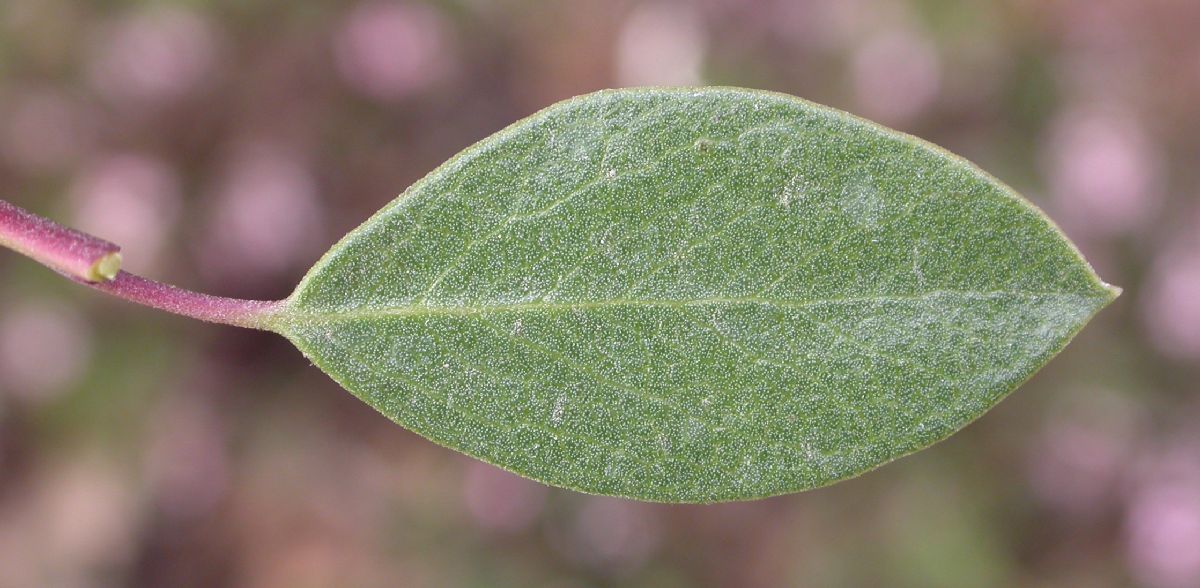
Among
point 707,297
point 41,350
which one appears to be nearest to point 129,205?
point 41,350

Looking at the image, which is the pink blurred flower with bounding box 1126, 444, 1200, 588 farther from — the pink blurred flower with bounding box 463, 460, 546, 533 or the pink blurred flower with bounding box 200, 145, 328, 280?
the pink blurred flower with bounding box 200, 145, 328, 280

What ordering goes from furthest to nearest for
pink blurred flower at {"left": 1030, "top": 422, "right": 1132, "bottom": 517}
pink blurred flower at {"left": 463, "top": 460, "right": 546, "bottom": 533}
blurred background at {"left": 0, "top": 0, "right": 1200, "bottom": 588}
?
pink blurred flower at {"left": 1030, "top": 422, "right": 1132, "bottom": 517} < pink blurred flower at {"left": 463, "top": 460, "right": 546, "bottom": 533} < blurred background at {"left": 0, "top": 0, "right": 1200, "bottom": 588}

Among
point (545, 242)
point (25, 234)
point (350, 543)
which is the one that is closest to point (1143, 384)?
point (350, 543)

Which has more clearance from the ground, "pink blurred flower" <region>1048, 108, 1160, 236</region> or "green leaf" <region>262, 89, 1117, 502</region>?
"pink blurred flower" <region>1048, 108, 1160, 236</region>

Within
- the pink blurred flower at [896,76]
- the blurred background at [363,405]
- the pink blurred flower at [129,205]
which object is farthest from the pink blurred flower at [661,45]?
the pink blurred flower at [129,205]

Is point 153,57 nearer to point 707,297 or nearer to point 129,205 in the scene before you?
point 129,205

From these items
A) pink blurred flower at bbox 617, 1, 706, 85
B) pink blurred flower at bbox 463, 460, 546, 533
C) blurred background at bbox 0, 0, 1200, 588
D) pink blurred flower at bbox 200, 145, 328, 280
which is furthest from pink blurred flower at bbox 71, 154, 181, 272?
pink blurred flower at bbox 617, 1, 706, 85

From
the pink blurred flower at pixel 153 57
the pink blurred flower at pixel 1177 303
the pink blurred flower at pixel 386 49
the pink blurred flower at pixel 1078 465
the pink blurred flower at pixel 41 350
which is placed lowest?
the pink blurred flower at pixel 1078 465

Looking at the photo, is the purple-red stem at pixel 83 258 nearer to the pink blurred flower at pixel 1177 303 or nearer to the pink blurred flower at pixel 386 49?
the pink blurred flower at pixel 386 49
